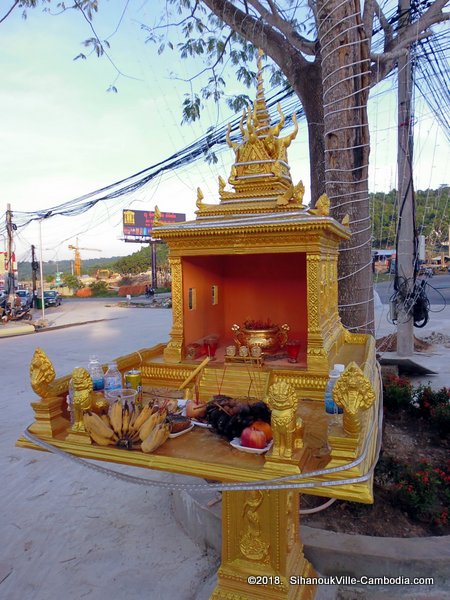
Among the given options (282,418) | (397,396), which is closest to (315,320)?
(282,418)

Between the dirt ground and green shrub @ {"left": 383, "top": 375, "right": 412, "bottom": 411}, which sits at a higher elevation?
green shrub @ {"left": 383, "top": 375, "right": 412, "bottom": 411}

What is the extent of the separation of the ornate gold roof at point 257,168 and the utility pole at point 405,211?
11.4 ft

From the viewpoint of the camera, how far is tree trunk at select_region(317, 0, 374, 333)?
545 cm

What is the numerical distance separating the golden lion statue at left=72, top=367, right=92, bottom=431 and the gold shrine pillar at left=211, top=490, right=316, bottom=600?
1239mm

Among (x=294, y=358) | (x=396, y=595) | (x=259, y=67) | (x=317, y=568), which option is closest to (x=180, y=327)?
(x=294, y=358)

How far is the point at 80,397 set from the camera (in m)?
2.99

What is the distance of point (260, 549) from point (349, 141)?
483 cm

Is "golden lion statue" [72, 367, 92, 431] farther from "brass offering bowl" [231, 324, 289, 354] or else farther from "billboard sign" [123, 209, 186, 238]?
"billboard sign" [123, 209, 186, 238]

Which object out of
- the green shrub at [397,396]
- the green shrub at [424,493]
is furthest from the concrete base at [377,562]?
the green shrub at [397,396]

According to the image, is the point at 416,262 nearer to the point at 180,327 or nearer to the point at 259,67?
the point at 259,67

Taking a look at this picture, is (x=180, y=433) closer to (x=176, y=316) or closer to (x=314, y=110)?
(x=176, y=316)

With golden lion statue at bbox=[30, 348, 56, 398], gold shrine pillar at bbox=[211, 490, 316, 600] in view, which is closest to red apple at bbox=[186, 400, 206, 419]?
gold shrine pillar at bbox=[211, 490, 316, 600]

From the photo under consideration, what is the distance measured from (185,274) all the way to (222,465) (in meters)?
2.53

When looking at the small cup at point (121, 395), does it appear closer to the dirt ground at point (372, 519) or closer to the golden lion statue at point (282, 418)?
the golden lion statue at point (282, 418)
